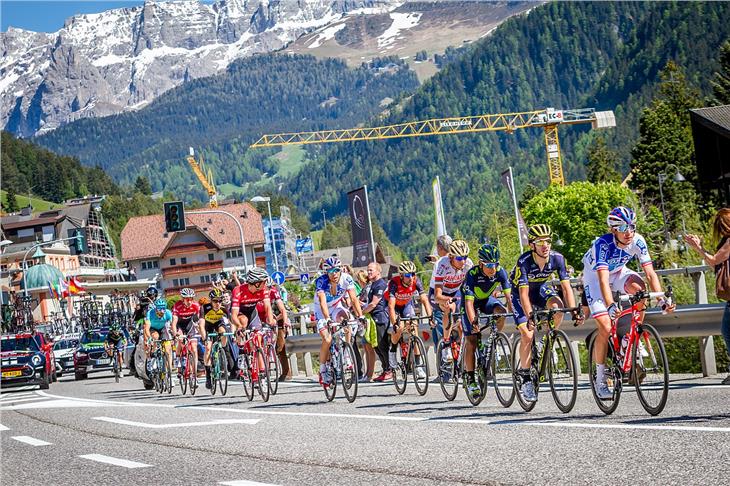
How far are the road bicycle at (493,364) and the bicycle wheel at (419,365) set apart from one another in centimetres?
238

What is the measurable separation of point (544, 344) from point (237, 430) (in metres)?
3.42

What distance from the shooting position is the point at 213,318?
2111cm

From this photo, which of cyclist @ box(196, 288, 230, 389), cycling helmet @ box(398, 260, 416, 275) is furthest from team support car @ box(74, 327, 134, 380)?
cycling helmet @ box(398, 260, 416, 275)

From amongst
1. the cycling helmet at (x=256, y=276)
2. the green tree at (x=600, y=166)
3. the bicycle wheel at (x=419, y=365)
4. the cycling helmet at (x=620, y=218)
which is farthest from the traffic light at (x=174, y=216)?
the green tree at (x=600, y=166)

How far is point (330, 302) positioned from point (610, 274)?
6.08 m

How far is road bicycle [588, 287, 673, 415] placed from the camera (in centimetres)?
1019

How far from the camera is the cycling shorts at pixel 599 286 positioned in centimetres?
1070

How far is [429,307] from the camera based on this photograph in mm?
17234

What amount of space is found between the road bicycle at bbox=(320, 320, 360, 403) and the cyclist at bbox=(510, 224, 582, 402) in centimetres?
394

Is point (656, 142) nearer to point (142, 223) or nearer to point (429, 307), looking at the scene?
point (142, 223)

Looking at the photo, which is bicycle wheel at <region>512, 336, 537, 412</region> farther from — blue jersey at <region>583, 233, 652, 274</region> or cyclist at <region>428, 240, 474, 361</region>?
cyclist at <region>428, 240, 474, 361</region>

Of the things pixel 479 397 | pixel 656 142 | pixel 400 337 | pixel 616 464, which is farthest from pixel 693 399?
pixel 656 142

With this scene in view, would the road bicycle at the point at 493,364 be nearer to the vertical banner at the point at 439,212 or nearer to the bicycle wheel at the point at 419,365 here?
the bicycle wheel at the point at 419,365

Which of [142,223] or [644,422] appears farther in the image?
[142,223]
